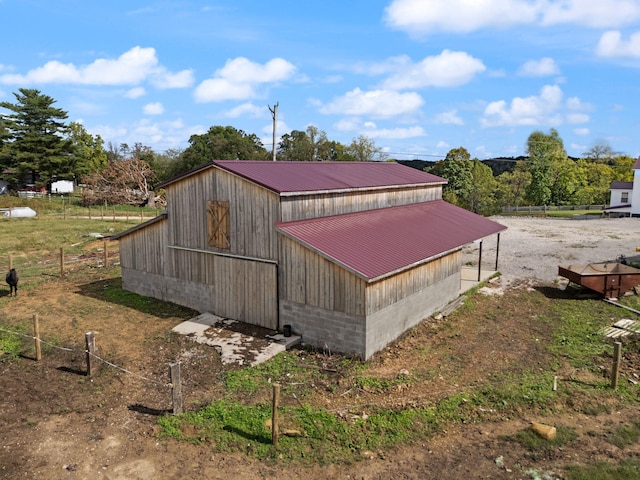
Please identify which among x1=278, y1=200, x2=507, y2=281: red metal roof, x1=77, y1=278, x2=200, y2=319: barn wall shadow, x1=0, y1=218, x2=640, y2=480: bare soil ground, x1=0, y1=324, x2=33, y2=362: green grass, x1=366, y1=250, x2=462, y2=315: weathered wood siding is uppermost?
x1=278, y1=200, x2=507, y2=281: red metal roof

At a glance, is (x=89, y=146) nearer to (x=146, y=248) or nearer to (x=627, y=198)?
(x=146, y=248)

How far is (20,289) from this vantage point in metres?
22.0

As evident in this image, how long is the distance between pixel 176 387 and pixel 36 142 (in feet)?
204

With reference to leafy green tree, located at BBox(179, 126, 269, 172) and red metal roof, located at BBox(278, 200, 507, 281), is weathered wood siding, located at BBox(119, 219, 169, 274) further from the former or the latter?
leafy green tree, located at BBox(179, 126, 269, 172)

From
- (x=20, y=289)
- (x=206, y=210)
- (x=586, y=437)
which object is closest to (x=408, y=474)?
(x=586, y=437)

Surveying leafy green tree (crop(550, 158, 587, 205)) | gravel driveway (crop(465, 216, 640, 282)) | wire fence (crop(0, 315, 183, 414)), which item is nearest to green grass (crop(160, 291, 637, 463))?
wire fence (crop(0, 315, 183, 414))

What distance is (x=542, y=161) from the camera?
251 feet

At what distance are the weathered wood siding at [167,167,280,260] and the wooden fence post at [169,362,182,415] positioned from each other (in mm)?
6074

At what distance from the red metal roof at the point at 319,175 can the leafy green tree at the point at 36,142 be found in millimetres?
51417

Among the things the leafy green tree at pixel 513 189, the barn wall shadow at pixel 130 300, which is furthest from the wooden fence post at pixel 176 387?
the leafy green tree at pixel 513 189

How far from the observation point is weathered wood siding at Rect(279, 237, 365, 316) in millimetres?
14523

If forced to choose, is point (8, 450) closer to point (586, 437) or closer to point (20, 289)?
point (586, 437)

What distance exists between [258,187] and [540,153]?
75.7 meters

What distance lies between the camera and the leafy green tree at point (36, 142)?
60.4m
